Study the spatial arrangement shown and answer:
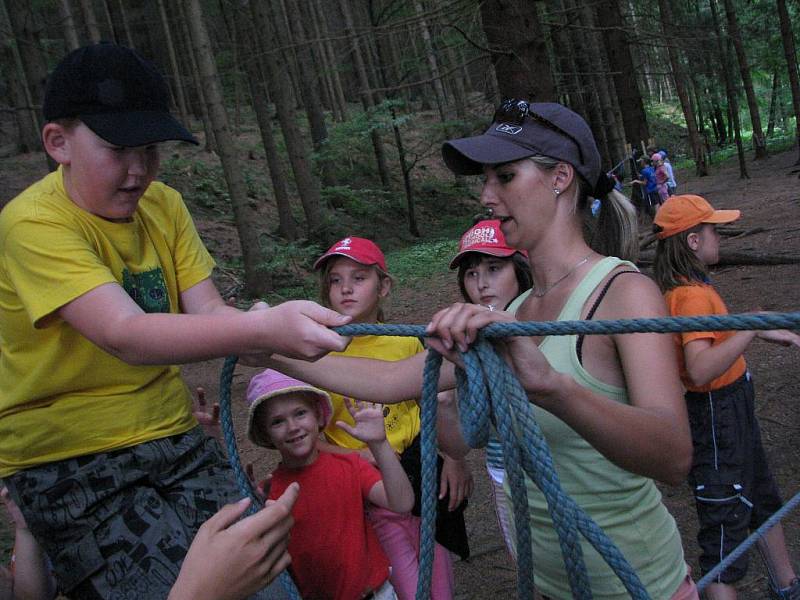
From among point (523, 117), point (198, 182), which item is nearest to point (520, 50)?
point (523, 117)

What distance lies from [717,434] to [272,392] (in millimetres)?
1693

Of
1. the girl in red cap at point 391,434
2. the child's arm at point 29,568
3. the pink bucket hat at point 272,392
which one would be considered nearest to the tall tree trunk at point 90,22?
the girl in red cap at point 391,434

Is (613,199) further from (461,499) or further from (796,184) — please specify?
(796,184)

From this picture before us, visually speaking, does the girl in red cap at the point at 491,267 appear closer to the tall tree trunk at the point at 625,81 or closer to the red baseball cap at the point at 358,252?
the red baseball cap at the point at 358,252

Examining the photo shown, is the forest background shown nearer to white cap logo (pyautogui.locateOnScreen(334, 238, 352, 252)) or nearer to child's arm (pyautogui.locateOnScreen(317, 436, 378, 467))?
child's arm (pyautogui.locateOnScreen(317, 436, 378, 467))

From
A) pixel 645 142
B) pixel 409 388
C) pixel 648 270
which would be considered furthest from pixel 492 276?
pixel 645 142

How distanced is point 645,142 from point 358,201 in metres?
7.25

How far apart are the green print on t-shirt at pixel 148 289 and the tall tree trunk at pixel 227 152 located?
8.31m

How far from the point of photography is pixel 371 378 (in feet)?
5.99

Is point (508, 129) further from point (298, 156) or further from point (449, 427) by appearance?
point (298, 156)

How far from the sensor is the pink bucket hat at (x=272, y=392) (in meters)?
2.24

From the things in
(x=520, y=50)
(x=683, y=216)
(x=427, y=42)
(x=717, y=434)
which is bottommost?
(x=717, y=434)

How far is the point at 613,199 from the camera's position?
6.51 feet

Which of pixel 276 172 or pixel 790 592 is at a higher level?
pixel 276 172
